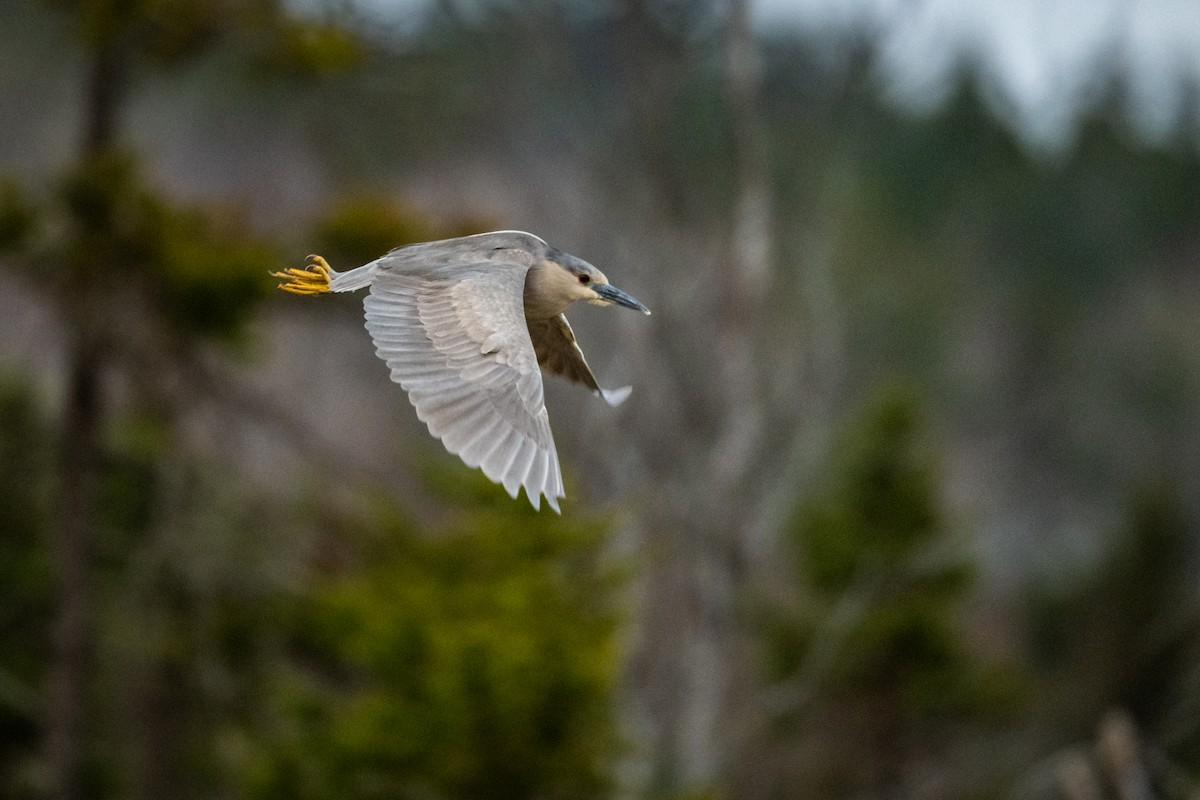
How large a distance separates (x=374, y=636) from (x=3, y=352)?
438 cm

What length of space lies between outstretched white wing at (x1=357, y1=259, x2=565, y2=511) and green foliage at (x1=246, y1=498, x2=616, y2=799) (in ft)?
15.8

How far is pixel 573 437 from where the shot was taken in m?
16.8

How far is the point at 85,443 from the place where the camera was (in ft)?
37.7

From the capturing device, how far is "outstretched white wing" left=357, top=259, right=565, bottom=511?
4109 mm

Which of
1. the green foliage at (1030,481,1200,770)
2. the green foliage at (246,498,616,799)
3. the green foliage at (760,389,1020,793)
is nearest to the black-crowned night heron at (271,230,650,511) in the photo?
the green foliage at (246,498,616,799)

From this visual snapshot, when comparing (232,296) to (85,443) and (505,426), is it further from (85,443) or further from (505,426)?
(505,426)

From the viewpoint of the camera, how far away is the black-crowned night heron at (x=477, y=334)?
411 centimetres

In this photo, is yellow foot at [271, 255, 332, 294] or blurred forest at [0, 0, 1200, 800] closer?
yellow foot at [271, 255, 332, 294]

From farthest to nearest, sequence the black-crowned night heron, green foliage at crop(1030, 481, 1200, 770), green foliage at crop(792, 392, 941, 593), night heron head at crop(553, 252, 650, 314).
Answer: green foliage at crop(1030, 481, 1200, 770)
green foliage at crop(792, 392, 941, 593)
night heron head at crop(553, 252, 650, 314)
the black-crowned night heron

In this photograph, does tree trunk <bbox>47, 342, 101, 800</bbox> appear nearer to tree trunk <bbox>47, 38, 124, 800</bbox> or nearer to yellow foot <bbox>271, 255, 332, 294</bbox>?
tree trunk <bbox>47, 38, 124, 800</bbox>

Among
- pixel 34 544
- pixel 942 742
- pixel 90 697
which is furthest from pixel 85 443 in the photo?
pixel 942 742

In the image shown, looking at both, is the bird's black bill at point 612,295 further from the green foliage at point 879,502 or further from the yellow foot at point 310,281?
the green foliage at point 879,502

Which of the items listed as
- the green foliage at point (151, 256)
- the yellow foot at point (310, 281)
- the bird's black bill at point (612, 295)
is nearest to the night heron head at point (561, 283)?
the bird's black bill at point (612, 295)

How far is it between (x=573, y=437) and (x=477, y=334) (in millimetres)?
12481
